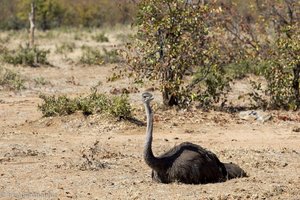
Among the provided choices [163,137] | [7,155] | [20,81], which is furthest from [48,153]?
[20,81]

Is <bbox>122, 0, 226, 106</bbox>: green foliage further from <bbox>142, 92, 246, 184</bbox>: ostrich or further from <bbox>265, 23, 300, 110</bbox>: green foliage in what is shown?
<bbox>142, 92, 246, 184</bbox>: ostrich

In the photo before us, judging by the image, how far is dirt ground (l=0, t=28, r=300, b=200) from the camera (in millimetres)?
7977

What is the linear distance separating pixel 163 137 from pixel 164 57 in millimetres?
2603

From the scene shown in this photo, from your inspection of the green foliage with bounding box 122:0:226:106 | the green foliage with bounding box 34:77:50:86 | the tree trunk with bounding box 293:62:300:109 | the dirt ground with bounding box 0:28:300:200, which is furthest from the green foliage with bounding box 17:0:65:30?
the tree trunk with bounding box 293:62:300:109

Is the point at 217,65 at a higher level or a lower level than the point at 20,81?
higher

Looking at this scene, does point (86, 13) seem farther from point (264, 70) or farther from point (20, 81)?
point (264, 70)

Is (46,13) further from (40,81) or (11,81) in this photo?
(11,81)

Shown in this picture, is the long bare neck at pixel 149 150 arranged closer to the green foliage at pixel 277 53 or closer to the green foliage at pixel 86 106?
the green foliage at pixel 86 106

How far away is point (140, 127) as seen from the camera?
12.5m

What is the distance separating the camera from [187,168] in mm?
8117

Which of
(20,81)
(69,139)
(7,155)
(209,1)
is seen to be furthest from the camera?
(20,81)

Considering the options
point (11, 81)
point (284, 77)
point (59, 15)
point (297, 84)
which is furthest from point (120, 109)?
point (59, 15)

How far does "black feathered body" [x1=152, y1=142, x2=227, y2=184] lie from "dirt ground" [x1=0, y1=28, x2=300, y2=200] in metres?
0.11

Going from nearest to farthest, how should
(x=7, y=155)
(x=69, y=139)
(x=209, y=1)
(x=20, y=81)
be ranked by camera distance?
(x=7, y=155) < (x=69, y=139) < (x=209, y=1) < (x=20, y=81)
